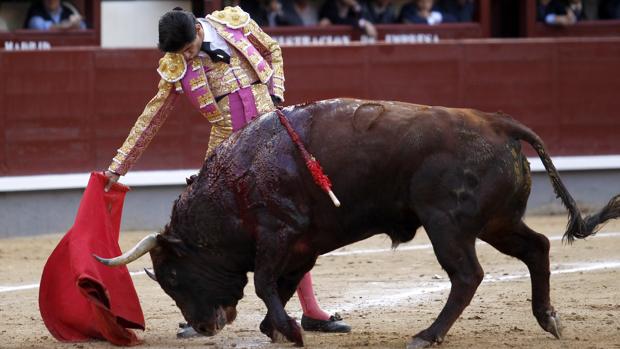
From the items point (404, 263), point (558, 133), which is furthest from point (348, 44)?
→ point (404, 263)

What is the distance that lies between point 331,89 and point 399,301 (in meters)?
3.29

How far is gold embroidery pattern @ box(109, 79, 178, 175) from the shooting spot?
5.03 meters

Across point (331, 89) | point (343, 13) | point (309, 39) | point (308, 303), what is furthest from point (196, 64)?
point (343, 13)

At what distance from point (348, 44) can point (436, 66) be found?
68 centimetres

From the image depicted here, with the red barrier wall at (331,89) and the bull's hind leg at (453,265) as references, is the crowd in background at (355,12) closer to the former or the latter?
the red barrier wall at (331,89)

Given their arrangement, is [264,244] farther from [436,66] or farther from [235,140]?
[436,66]

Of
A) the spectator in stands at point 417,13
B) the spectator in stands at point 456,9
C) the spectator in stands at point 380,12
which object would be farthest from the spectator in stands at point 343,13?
the spectator in stands at point 456,9

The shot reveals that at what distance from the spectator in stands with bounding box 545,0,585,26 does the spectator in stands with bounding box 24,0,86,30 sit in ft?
12.3

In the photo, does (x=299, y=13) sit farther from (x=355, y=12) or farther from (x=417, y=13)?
(x=417, y=13)

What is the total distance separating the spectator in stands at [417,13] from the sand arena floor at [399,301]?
2.66 meters

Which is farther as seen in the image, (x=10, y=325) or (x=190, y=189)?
(x=10, y=325)

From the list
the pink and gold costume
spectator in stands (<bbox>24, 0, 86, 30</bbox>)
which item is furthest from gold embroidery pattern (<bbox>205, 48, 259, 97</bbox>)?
spectator in stands (<bbox>24, 0, 86, 30</bbox>)

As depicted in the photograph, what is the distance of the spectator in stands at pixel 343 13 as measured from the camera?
389 inches

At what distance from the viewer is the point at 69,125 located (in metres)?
8.45
